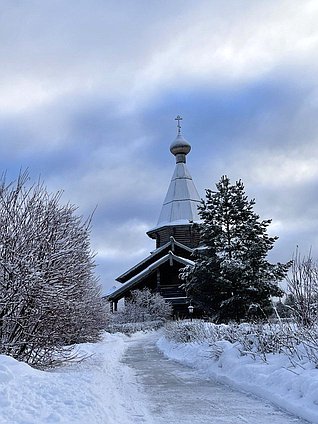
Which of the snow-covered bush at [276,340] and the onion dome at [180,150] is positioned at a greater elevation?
the onion dome at [180,150]

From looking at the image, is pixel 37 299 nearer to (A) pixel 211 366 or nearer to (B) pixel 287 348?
(A) pixel 211 366

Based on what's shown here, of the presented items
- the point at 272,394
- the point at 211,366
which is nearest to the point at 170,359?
the point at 211,366

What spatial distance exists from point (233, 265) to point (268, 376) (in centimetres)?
1409

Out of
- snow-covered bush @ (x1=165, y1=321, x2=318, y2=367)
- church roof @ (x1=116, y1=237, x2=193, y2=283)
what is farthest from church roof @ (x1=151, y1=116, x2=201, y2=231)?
snow-covered bush @ (x1=165, y1=321, x2=318, y2=367)

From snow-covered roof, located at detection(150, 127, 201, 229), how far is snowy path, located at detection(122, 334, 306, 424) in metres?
35.9

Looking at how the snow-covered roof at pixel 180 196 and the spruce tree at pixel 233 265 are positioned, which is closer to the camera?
the spruce tree at pixel 233 265

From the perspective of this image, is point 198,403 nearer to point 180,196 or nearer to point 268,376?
point 268,376

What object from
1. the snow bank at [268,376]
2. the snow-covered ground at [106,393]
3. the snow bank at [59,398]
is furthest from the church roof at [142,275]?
the snow bank at [59,398]

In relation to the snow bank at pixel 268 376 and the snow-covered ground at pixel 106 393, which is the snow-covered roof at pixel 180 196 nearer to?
the snow bank at pixel 268 376

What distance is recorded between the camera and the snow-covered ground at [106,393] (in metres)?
5.78

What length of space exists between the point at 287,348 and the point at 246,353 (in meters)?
1.24

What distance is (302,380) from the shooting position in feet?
23.8

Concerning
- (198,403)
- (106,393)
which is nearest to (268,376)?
(198,403)

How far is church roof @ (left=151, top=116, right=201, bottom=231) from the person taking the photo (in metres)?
47.4
